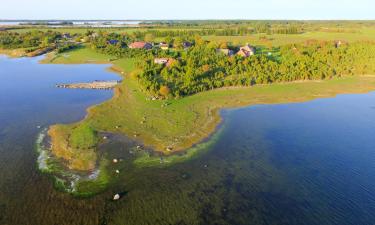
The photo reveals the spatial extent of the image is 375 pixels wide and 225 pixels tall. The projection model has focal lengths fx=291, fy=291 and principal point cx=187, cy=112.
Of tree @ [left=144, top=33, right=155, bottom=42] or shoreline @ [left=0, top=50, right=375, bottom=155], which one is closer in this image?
shoreline @ [left=0, top=50, right=375, bottom=155]

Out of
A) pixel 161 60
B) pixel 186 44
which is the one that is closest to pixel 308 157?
pixel 161 60

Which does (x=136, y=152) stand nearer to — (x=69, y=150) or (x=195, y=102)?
(x=69, y=150)

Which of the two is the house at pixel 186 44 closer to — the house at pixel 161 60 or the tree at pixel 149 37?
the house at pixel 161 60

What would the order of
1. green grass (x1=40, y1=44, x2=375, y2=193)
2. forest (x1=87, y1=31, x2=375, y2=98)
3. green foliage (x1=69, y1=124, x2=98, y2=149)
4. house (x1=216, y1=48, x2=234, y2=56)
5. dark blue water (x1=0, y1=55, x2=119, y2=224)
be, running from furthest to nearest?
house (x1=216, y1=48, x2=234, y2=56), forest (x1=87, y1=31, x2=375, y2=98), green foliage (x1=69, y1=124, x2=98, y2=149), green grass (x1=40, y1=44, x2=375, y2=193), dark blue water (x1=0, y1=55, x2=119, y2=224)

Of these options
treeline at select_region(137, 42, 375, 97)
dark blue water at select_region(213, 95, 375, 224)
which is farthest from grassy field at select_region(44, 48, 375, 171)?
dark blue water at select_region(213, 95, 375, 224)

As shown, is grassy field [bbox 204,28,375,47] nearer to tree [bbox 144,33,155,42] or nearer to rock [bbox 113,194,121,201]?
tree [bbox 144,33,155,42]

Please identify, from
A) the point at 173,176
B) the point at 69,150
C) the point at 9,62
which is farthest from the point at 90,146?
the point at 9,62

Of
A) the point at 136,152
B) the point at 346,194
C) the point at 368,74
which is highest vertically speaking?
the point at 368,74
